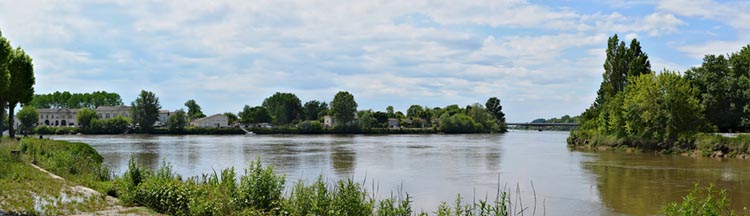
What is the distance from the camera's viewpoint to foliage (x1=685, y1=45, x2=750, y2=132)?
44156 mm

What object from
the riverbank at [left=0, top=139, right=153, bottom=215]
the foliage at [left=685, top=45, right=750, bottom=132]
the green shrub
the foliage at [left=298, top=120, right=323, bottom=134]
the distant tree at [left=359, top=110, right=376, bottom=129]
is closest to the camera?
the green shrub

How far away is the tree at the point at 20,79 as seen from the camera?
3220 centimetres

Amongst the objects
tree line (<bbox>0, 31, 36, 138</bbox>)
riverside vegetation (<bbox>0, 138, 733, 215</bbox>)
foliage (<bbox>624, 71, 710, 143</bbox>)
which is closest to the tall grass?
riverside vegetation (<bbox>0, 138, 733, 215</bbox>)

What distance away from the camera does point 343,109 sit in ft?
420

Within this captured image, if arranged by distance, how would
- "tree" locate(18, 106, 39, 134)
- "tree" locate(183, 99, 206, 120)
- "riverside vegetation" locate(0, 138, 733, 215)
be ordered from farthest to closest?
"tree" locate(183, 99, 206, 120) → "tree" locate(18, 106, 39, 134) → "riverside vegetation" locate(0, 138, 733, 215)

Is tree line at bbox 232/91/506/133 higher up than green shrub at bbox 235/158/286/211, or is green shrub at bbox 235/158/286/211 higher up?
tree line at bbox 232/91/506/133

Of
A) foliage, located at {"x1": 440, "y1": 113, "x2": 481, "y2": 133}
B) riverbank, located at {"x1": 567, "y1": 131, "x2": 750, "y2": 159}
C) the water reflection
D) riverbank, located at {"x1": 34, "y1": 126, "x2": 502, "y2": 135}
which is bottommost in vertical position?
the water reflection

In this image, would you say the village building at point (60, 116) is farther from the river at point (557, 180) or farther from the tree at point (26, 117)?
the river at point (557, 180)

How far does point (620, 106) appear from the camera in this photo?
48531 millimetres

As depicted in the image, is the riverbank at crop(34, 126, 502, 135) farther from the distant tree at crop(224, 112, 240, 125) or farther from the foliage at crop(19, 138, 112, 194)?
the foliage at crop(19, 138, 112, 194)

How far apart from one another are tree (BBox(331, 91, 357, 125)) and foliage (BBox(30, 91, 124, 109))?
3350 inches

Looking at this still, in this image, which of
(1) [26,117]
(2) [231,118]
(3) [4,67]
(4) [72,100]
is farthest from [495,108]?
(3) [4,67]

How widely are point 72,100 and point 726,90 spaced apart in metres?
168

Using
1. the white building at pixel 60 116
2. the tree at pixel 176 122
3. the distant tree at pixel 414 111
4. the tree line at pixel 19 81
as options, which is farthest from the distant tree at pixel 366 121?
the tree line at pixel 19 81
